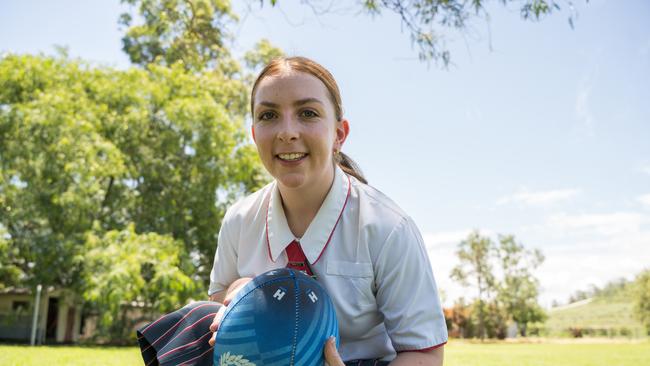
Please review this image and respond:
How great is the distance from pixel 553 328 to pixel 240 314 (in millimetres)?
56280

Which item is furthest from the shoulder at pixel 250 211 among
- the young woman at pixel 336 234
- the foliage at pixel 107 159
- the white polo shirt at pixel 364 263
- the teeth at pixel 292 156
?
the foliage at pixel 107 159

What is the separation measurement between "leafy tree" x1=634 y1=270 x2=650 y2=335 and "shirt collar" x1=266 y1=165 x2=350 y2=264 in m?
52.3

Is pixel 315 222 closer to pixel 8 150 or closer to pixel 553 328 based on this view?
pixel 8 150

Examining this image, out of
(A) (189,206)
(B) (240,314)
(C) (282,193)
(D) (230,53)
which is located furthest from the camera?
(D) (230,53)

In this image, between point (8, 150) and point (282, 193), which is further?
point (8, 150)

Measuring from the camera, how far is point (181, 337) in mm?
2346

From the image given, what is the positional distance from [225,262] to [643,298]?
5392cm

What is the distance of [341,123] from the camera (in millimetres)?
2584

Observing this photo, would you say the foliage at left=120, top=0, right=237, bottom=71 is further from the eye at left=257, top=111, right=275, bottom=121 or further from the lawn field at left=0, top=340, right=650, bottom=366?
the eye at left=257, top=111, right=275, bottom=121

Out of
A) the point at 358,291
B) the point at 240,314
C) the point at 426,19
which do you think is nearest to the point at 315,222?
the point at 358,291

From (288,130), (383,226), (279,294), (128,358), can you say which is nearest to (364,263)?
(383,226)

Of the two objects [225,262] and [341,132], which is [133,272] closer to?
[225,262]

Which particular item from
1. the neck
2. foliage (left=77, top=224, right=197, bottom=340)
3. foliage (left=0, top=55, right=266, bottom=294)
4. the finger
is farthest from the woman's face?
foliage (left=0, top=55, right=266, bottom=294)

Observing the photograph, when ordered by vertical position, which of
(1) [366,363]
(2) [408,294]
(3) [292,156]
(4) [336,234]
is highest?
(3) [292,156]
